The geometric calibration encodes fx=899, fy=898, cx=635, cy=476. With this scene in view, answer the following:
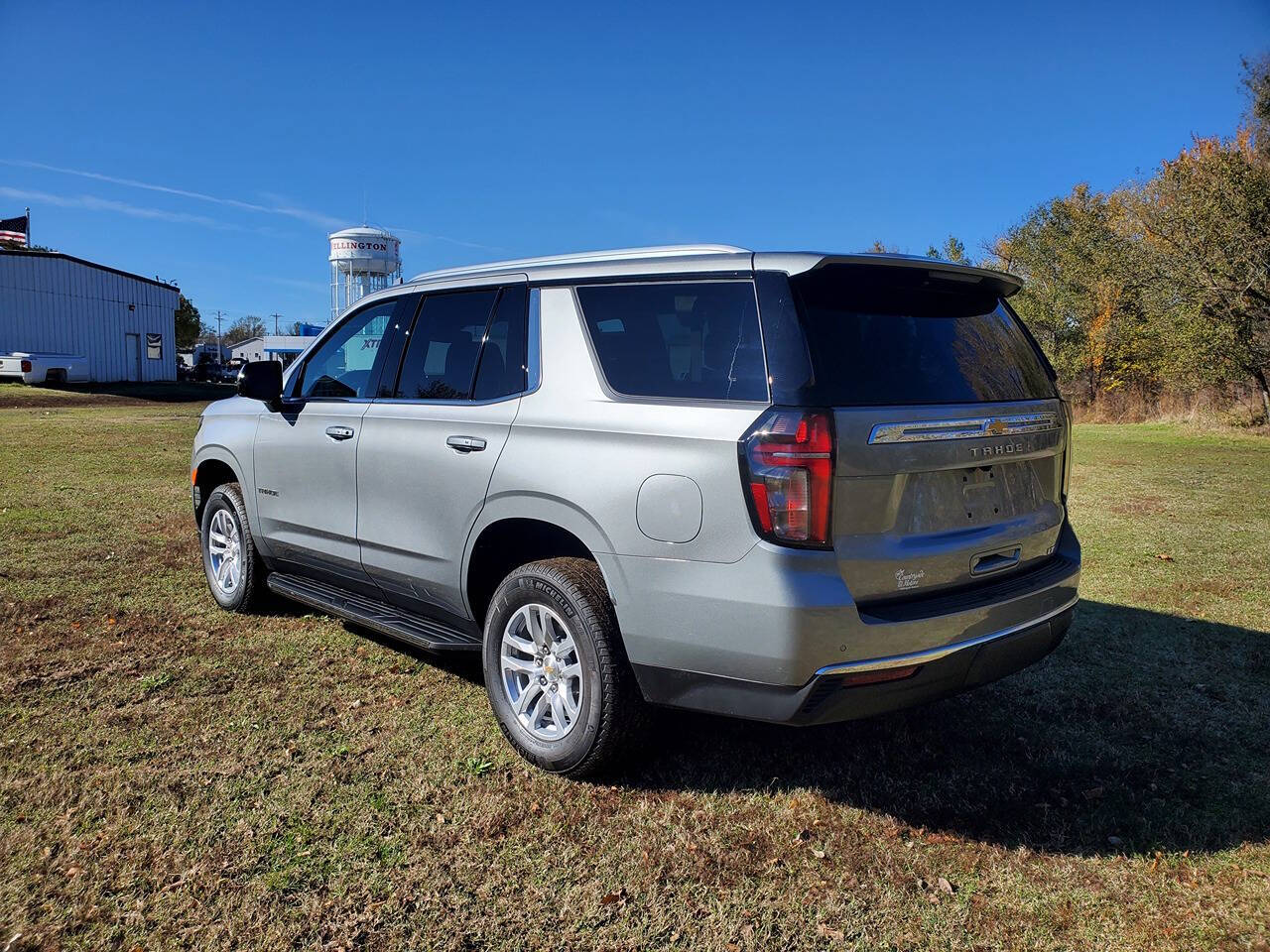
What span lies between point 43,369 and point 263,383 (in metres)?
35.4

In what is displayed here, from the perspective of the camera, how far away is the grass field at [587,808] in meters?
2.72

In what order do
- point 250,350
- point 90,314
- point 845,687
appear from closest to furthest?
point 845,687 → point 90,314 → point 250,350

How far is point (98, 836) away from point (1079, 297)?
39.8 meters

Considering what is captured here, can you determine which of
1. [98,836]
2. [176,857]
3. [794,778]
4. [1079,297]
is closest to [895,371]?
[794,778]

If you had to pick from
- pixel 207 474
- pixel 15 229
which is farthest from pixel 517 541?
pixel 15 229

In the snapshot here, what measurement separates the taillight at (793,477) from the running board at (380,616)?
169 centimetres

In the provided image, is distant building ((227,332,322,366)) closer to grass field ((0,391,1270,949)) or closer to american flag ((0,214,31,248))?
american flag ((0,214,31,248))

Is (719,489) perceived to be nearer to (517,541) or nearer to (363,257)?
(517,541)

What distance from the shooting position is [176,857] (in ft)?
9.72

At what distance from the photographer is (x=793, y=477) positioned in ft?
9.43

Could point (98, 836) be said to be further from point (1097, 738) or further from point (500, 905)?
point (1097, 738)

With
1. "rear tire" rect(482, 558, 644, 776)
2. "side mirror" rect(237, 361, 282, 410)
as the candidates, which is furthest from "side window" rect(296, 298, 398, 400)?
"rear tire" rect(482, 558, 644, 776)

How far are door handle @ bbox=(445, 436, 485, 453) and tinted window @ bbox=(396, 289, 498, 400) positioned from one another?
0.75ft

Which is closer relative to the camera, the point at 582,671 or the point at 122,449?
the point at 582,671
